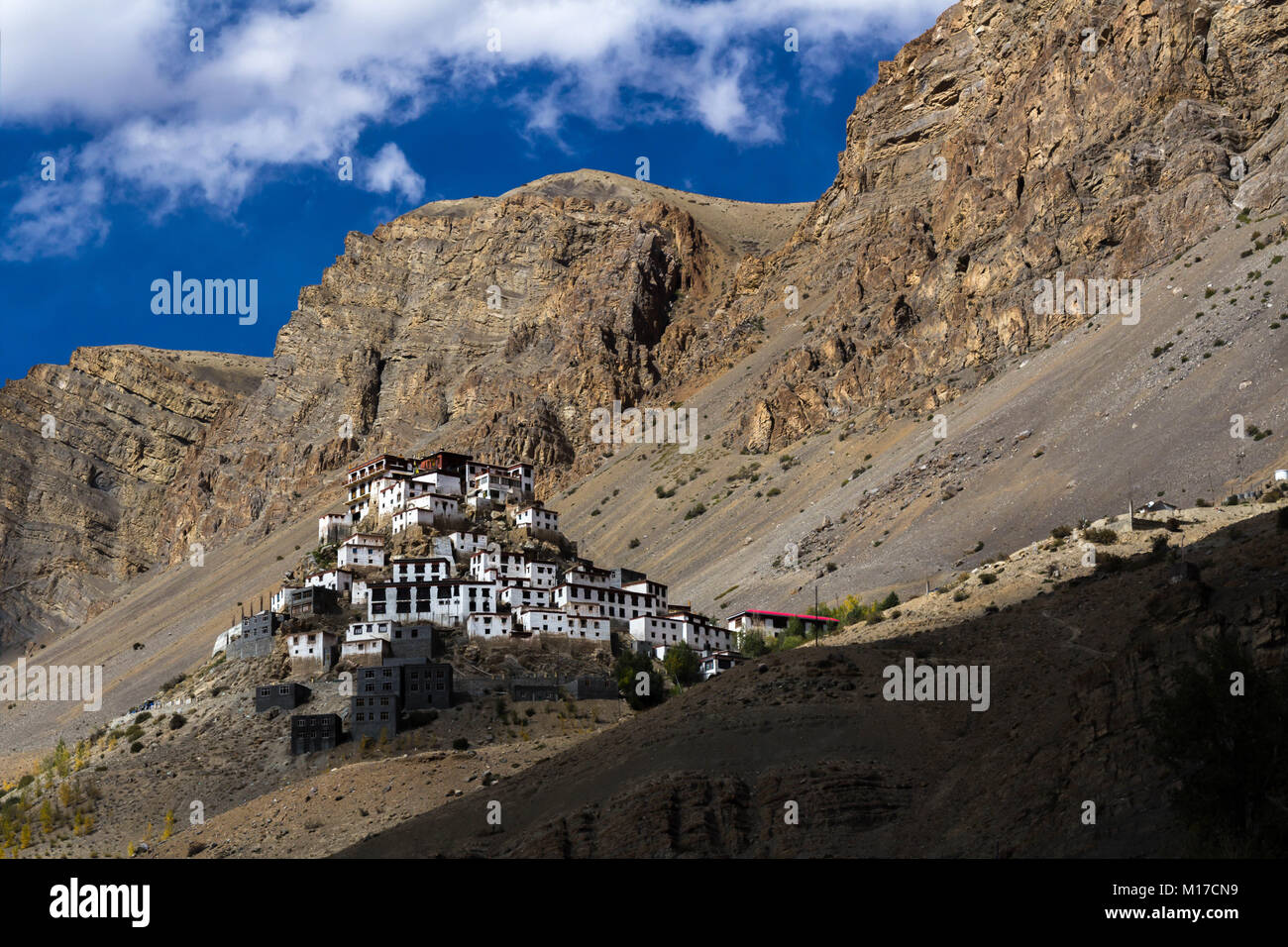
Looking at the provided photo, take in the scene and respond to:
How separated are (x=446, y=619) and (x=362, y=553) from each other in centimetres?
1228

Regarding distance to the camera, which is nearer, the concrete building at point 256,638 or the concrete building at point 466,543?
the concrete building at point 256,638

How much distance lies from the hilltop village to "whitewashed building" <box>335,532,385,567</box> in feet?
0.27

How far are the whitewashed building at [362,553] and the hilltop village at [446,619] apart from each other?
8 centimetres

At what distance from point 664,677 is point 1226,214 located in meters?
68.3

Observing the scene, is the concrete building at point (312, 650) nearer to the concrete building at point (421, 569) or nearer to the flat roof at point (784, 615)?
the concrete building at point (421, 569)

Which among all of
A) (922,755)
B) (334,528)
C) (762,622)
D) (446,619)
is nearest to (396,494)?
(334,528)

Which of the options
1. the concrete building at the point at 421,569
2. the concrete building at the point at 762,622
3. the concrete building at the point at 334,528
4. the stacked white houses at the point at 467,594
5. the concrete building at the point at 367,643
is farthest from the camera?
the concrete building at the point at 334,528

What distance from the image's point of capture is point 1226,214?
121188 mm

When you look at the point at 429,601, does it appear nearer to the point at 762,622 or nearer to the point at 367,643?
the point at 367,643

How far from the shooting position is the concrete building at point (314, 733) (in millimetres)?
73188

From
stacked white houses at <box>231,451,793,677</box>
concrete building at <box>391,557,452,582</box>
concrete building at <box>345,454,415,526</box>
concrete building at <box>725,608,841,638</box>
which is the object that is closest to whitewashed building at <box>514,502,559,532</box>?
stacked white houses at <box>231,451,793,677</box>

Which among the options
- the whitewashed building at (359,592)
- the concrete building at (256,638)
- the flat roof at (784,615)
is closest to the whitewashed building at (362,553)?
the whitewashed building at (359,592)
